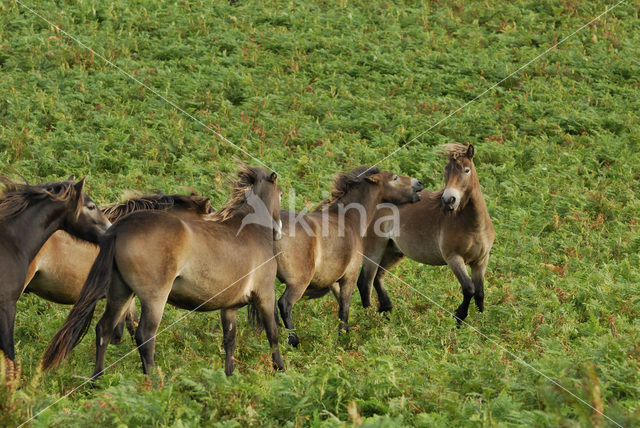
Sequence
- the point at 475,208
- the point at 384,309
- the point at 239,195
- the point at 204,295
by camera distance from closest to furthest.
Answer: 1. the point at 204,295
2. the point at 239,195
3. the point at 475,208
4. the point at 384,309

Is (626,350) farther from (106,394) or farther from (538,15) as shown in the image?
(538,15)

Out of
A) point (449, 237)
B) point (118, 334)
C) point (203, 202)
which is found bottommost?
point (118, 334)

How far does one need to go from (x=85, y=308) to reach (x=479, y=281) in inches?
256

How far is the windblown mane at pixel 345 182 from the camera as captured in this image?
1194 centimetres

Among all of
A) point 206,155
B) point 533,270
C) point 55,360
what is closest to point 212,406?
point 55,360

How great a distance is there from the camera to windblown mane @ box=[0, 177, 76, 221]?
8.27m

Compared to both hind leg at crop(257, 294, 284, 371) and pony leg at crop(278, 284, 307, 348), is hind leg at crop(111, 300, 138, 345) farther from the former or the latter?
pony leg at crop(278, 284, 307, 348)

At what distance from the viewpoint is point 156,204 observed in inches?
366

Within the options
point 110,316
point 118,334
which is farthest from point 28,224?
point 118,334

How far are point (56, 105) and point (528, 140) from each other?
12.3 m

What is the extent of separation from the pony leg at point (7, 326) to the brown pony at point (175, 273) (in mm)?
646

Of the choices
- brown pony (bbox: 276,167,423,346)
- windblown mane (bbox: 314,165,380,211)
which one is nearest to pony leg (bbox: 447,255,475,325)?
brown pony (bbox: 276,167,423,346)

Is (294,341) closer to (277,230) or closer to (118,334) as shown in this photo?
(277,230)

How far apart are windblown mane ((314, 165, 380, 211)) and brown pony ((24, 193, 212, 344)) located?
2.79 metres
